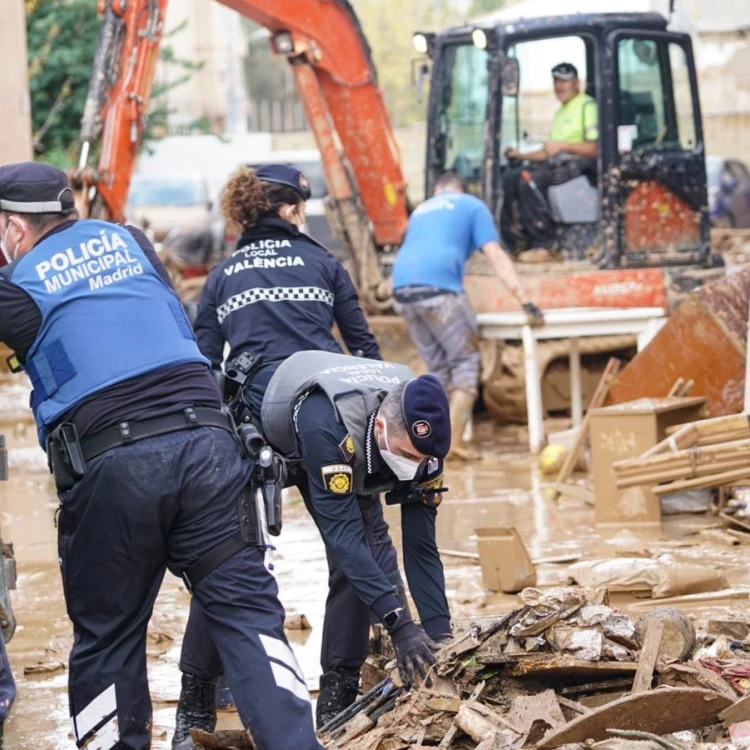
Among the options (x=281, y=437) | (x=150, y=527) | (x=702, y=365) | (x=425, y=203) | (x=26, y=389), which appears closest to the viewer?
(x=150, y=527)

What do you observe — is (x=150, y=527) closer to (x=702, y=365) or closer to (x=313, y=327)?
(x=313, y=327)

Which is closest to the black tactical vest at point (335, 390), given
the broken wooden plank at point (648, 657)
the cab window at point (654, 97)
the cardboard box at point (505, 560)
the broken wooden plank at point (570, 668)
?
the broken wooden plank at point (570, 668)

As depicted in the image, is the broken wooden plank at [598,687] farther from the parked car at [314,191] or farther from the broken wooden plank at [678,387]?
the parked car at [314,191]

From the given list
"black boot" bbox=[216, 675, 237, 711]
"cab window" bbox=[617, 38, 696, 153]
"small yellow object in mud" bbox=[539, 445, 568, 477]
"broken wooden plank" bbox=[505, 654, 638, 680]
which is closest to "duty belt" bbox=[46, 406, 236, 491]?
"broken wooden plank" bbox=[505, 654, 638, 680]

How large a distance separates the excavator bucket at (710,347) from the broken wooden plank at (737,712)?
4774mm

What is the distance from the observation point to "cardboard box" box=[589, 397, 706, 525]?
8516 millimetres

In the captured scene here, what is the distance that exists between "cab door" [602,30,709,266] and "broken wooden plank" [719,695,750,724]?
774cm

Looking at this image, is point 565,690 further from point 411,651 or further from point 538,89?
point 538,89

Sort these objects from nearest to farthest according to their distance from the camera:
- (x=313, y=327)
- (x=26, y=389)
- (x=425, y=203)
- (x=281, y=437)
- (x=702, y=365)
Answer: (x=281, y=437)
(x=313, y=327)
(x=702, y=365)
(x=425, y=203)
(x=26, y=389)

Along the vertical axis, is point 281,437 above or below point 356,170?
below

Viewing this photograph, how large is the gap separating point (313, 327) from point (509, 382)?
590cm

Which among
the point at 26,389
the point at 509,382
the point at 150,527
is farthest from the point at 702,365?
the point at 26,389

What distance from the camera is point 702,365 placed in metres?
9.33

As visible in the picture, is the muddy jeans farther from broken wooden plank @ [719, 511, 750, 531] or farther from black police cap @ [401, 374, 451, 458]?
black police cap @ [401, 374, 451, 458]
